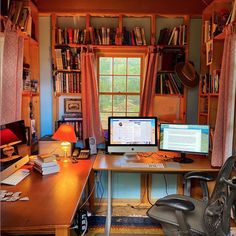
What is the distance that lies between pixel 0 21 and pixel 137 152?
66.6 inches

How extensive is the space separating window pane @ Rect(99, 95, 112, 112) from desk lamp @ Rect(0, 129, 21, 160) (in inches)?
52.7

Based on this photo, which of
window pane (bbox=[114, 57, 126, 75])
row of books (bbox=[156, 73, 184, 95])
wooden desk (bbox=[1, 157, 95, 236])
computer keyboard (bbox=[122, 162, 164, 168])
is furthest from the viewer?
window pane (bbox=[114, 57, 126, 75])

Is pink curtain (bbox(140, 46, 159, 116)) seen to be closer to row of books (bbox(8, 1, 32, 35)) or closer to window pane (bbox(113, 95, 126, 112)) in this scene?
window pane (bbox(113, 95, 126, 112))

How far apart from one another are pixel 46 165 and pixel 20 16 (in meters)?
1.42

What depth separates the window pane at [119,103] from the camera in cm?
320

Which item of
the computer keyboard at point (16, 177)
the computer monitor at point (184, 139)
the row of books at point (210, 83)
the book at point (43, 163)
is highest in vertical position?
the row of books at point (210, 83)

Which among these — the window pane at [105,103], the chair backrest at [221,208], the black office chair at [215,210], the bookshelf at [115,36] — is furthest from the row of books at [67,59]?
the chair backrest at [221,208]

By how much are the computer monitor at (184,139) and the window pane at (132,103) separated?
26.9 inches

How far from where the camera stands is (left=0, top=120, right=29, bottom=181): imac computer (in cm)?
183

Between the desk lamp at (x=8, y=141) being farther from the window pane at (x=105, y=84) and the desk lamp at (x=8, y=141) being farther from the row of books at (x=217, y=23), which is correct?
the row of books at (x=217, y=23)

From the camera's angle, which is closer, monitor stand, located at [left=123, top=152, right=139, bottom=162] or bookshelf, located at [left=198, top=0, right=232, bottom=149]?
bookshelf, located at [left=198, top=0, right=232, bottom=149]

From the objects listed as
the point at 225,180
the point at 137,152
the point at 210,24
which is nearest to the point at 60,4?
the point at 210,24

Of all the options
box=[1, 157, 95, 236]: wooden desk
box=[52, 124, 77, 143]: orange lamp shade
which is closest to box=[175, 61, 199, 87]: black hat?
box=[52, 124, 77, 143]: orange lamp shade

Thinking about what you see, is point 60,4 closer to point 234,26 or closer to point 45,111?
point 45,111
